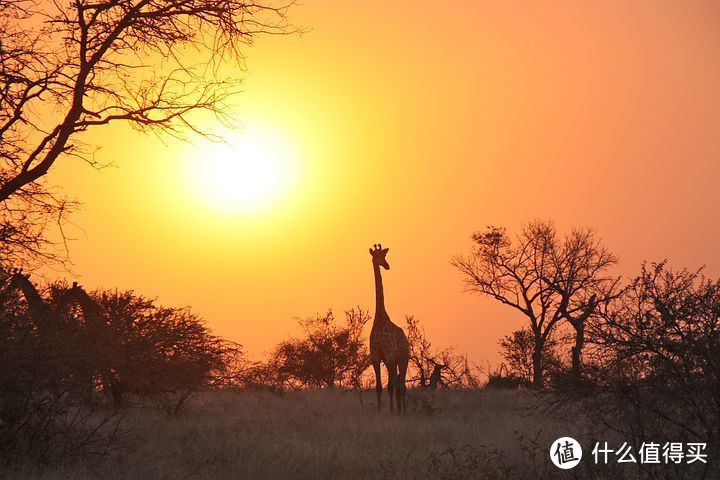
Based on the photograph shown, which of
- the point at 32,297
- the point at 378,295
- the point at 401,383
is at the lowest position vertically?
the point at 401,383

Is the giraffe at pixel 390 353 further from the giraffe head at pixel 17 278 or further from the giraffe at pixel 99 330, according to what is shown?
the giraffe head at pixel 17 278

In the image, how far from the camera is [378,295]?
24.2m

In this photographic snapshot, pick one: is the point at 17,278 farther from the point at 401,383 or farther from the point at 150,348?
the point at 401,383

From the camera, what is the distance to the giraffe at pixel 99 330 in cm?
1697

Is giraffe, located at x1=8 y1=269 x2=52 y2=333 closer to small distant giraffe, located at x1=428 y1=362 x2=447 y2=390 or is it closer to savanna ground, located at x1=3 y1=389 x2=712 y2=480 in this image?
savanna ground, located at x1=3 y1=389 x2=712 y2=480

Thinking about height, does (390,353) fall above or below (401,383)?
above

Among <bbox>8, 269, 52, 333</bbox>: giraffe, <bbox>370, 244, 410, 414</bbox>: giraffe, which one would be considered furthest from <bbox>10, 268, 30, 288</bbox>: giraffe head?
<bbox>370, 244, 410, 414</bbox>: giraffe

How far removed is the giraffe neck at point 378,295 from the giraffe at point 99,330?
284 inches

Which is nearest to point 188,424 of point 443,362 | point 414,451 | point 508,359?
point 414,451

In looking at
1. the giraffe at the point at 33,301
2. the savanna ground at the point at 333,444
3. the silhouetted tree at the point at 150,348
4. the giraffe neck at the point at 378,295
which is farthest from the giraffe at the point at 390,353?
the giraffe at the point at 33,301

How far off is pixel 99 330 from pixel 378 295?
8517 millimetres

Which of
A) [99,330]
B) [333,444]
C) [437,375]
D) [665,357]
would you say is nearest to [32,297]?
[99,330]

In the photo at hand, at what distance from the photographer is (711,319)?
10.2 metres

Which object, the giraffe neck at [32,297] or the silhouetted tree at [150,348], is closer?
the giraffe neck at [32,297]
